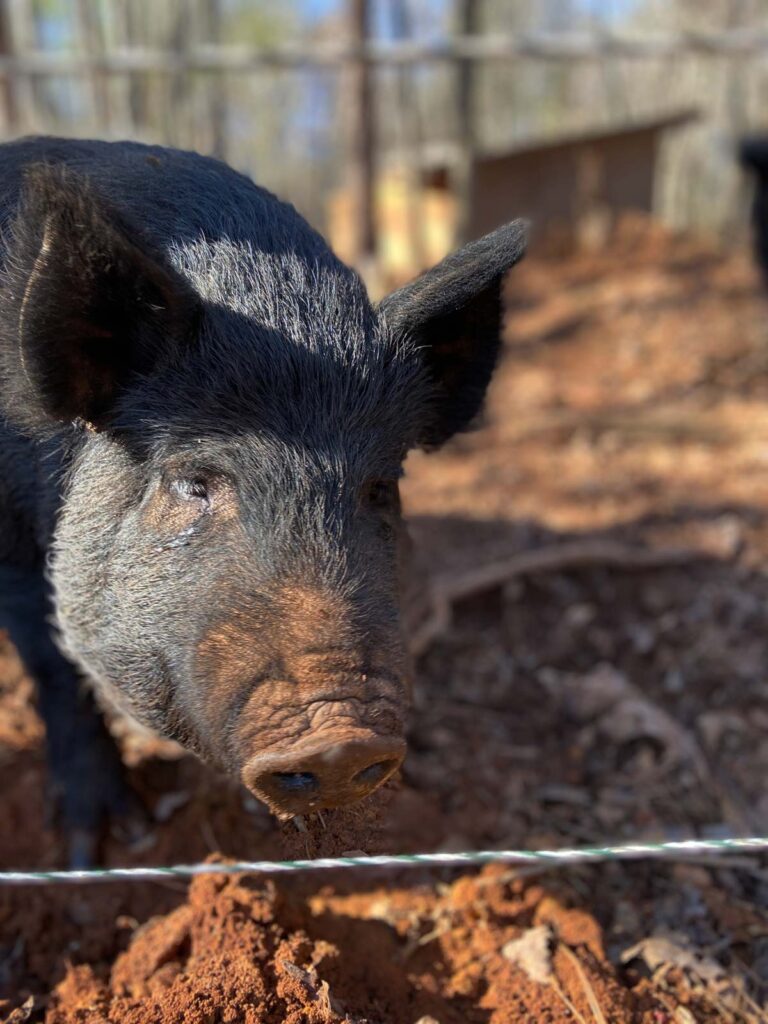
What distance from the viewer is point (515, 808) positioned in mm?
3277

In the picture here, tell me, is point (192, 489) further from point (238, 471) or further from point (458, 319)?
point (458, 319)

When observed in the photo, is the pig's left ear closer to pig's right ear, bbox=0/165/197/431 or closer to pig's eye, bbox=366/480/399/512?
pig's eye, bbox=366/480/399/512

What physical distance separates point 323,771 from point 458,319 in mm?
1223

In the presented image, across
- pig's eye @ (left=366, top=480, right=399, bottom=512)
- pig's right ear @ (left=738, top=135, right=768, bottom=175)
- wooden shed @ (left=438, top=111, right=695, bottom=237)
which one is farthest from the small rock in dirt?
wooden shed @ (left=438, top=111, right=695, bottom=237)

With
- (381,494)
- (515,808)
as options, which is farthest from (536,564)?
(381,494)

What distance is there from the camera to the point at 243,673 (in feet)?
6.19

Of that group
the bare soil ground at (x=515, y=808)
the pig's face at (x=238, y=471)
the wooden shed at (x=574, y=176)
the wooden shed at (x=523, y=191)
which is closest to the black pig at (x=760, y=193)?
Answer: the bare soil ground at (x=515, y=808)

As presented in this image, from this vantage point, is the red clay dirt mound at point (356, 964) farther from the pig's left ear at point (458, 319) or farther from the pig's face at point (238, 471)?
the pig's left ear at point (458, 319)

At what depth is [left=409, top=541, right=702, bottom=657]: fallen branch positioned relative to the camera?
4.22 m

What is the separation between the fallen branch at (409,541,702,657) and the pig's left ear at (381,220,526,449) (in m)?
1.54

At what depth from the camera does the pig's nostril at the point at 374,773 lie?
1815mm

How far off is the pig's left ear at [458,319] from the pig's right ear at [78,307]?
53 cm

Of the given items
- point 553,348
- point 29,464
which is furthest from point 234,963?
point 553,348

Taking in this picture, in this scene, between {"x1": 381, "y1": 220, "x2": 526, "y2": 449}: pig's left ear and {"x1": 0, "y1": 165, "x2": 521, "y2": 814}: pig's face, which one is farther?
{"x1": 381, "y1": 220, "x2": 526, "y2": 449}: pig's left ear
